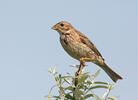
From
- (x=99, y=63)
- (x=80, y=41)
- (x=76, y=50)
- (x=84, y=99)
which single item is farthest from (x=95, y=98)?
(x=99, y=63)

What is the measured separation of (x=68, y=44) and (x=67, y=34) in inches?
23.5

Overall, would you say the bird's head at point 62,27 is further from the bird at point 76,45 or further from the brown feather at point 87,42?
the brown feather at point 87,42

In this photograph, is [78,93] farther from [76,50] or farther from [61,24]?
[61,24]

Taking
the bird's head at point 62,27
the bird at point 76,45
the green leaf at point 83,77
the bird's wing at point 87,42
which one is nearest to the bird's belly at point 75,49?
the bird at point 76,45

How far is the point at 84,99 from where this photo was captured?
2275 millimetres

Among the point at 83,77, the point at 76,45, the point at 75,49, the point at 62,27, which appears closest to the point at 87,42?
the point at 76,45

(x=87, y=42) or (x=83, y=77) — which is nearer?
(x=83, y=77)

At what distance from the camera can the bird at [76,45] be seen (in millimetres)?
7540

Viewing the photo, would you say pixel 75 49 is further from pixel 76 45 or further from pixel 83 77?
pixel 83 77

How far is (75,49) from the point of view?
24.7 ft

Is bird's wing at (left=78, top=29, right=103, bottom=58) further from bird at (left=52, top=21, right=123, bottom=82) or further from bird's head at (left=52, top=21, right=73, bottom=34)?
bird's head at (left=52, top=21, right=73, bottom=34)

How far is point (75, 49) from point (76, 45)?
277 mm

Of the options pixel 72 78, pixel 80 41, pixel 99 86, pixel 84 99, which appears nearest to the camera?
pixel 84 99

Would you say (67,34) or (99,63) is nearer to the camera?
(67,34)
